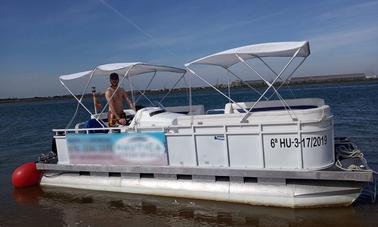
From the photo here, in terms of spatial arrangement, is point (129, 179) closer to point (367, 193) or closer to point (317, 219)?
point (317, 219)

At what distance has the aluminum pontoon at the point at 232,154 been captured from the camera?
7195 millimetres

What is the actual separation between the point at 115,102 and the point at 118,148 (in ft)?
4.48

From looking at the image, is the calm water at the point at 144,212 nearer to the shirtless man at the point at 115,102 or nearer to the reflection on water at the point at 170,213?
the reflection on water at the point at 170,213

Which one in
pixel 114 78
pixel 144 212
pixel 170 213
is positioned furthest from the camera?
pixel 114 78

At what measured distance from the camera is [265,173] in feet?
24.4

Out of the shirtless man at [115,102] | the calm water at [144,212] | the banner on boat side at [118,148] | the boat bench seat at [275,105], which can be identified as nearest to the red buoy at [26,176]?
the calm water at [144,212]

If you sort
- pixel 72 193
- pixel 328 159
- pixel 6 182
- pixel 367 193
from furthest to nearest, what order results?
pixel 6 182 → pixel 72 193 → pixel 367 193 → pixel 328 159

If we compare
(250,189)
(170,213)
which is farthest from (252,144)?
(170,213)

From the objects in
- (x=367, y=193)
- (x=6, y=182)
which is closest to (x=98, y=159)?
(x=6, y=182)

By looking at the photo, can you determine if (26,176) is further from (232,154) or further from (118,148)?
(232,154)

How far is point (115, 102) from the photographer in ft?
32.5

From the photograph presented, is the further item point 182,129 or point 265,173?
point 182,129

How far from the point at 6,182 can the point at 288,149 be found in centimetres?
971

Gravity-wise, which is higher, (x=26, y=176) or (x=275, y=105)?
(x=275, y=105)
